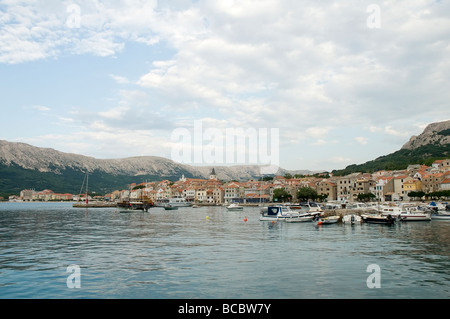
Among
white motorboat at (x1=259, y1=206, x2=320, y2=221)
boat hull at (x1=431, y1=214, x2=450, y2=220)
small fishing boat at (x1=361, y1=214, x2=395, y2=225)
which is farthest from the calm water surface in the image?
boat hull at (x1=431, y1=214, x2=450, y2=220)

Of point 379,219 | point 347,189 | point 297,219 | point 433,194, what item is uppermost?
point 347,189

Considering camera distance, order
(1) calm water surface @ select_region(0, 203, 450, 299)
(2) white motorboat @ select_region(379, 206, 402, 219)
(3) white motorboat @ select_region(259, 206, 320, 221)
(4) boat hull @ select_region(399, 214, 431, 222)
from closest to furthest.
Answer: (1) calm water surface @ select_region(0, 203, 450, 299), (4) boat hull @ select_region(399, 214, 431, 222), (2) white motorboat @ select_region(379, 206, 402, 219), (3) white motorboat @ select_region(259, 206, 320, 221)

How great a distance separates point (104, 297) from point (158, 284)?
2557mm

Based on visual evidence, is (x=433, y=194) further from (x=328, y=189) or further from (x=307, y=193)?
(x=328, y=189)

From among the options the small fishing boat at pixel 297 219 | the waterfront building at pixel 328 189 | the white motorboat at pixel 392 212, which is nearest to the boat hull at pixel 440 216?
the white motorboat at pixel 392 212

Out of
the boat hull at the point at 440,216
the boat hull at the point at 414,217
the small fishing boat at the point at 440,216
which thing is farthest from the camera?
the small fishing boat at the point at 440,216

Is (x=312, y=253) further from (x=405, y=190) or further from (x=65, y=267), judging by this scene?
(x=405, y=190)

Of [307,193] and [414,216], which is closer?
[414,216]

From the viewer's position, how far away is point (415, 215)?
52.4 m

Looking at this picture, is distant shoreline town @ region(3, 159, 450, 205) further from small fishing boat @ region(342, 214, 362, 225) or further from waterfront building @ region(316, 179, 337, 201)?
small fishing boat @ region(342, 214, 362, 225)

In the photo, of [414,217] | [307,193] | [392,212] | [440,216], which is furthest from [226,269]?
[307,193]

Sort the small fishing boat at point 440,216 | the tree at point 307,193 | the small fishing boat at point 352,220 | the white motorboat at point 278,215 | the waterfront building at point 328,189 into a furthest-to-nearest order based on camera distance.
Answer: the waterfront building at point 328,189 < the tree at point 307,193 < the white motorboat at point 278,215 < the small fishing boat at point 440,216 < the small fishing boat at point 352,220

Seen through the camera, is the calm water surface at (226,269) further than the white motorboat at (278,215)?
No

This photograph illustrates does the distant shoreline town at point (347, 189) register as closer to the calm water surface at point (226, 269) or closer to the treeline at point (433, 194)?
the treeline at point (433, 194)
